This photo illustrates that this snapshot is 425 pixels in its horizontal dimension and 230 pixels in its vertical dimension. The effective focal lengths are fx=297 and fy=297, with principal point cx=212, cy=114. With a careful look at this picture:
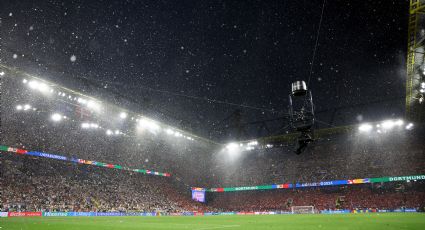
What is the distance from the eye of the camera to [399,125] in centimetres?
4381

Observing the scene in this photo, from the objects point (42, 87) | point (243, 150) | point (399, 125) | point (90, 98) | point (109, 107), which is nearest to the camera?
point (42, 87)

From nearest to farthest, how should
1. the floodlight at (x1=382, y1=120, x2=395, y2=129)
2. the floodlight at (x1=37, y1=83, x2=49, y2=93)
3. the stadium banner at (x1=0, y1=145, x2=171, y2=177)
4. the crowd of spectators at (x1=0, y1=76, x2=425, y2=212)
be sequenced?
the floodlight at (x1=37, y1=83, x2=49, y2=93) → the stadium banner at (x1=0, y1=145, x2=171, y2=177) → the crowd of spectators at (x1=0, y1=76, x2=425, y2=212) → the floodlight at (x1=382, y1=120, x2=395, y2=129)

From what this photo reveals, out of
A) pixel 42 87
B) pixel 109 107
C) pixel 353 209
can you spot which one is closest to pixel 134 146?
pixel 109 107

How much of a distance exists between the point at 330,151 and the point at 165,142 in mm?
28471

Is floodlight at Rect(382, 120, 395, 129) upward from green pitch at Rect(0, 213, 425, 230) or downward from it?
upward

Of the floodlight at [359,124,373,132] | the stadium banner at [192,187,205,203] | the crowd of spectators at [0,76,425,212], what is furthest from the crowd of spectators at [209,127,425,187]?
the stadium banner at [192,187,205,203]

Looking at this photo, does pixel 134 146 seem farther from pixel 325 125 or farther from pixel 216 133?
pixel 325 125

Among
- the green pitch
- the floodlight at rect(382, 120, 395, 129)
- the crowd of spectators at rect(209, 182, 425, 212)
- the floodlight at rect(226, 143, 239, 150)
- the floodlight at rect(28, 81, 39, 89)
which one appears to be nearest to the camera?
the green pitch

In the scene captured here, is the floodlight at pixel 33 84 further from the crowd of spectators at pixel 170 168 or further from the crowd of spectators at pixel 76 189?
the crowd of spectators at pixel 76 189

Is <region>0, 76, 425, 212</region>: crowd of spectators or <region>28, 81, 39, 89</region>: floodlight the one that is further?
<region>0, 76, 425, 212</region>: crowd of spectators

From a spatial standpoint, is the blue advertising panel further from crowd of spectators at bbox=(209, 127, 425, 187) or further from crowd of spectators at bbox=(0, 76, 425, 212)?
crowd of spectators at bbox=(209, 127, 425, 187)

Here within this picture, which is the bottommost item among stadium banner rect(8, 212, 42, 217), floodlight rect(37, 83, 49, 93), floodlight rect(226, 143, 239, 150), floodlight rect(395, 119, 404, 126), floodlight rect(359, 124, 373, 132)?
stadium banner rect(8, 212, 42, 217)

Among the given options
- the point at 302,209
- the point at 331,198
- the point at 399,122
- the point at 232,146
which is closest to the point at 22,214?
the point at 302,209

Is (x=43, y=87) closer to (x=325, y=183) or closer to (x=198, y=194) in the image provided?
(x=198, y=194)
